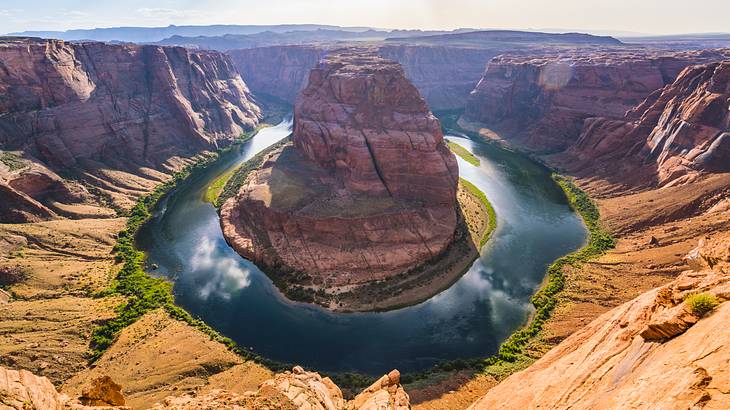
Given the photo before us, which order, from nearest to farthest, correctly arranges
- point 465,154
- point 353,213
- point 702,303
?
point 702,303 → point 353,213 → point 465,154

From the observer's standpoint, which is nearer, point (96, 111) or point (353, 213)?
point (353, 213)

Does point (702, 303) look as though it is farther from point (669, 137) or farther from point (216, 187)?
point (216, 187)

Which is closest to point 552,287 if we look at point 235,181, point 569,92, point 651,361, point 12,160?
point 651,361

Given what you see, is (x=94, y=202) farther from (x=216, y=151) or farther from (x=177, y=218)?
(x=216, y=151)

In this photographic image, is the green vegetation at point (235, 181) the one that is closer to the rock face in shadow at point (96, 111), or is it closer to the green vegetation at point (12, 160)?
the rock face in shadow at point (96, 111)

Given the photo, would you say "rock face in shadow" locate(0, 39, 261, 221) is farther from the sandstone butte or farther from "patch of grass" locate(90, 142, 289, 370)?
the sandstone butte

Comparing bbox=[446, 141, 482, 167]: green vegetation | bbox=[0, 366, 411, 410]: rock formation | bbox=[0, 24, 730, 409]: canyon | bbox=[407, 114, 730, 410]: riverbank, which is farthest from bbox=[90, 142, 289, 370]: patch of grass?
bbox=[446, 141, 482, 167]: green vegetation

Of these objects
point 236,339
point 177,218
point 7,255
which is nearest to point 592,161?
point 236,339
